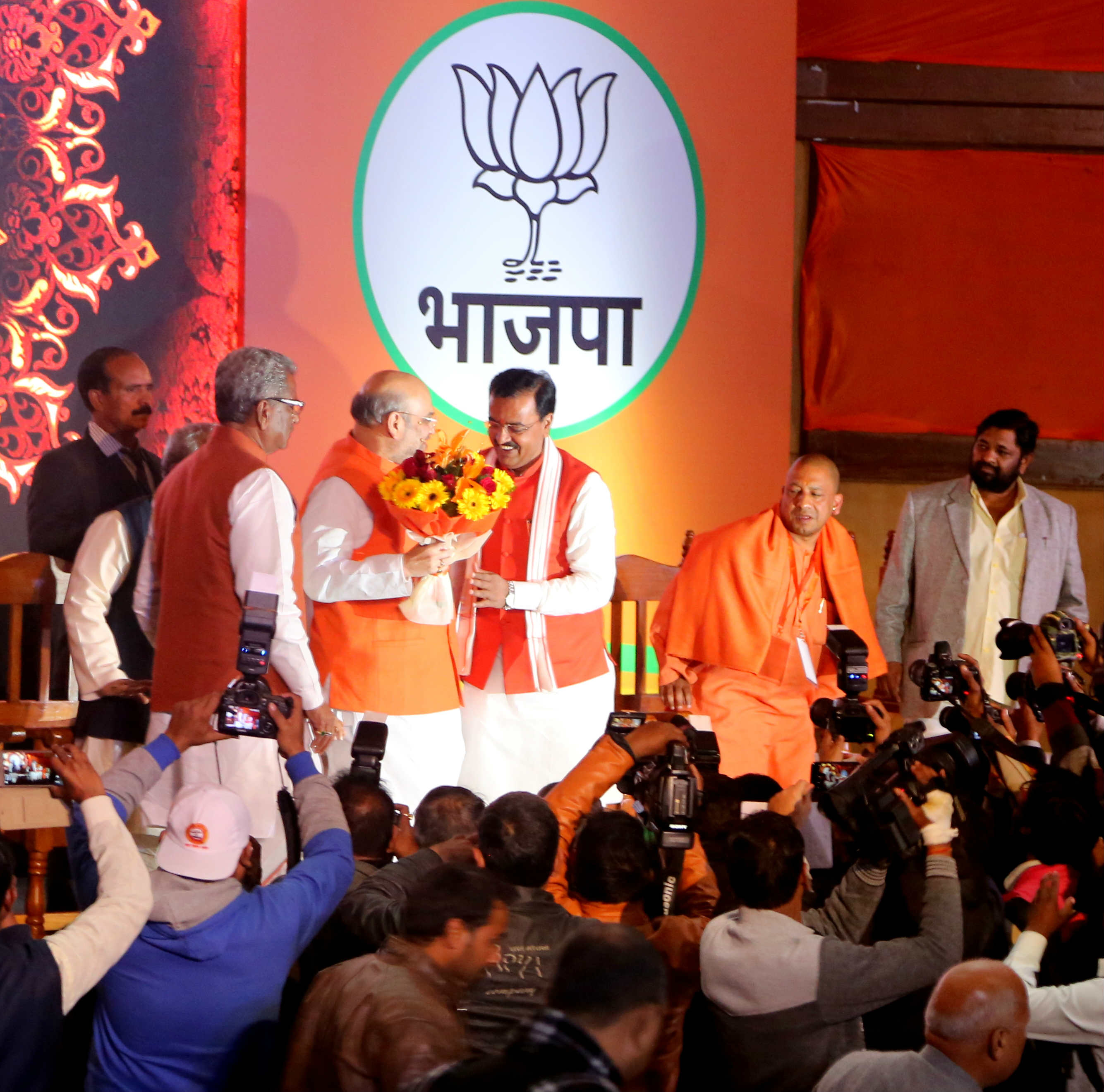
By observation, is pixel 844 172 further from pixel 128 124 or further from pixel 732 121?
pixel 128 124

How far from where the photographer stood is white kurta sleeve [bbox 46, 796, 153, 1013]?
212 centimetres

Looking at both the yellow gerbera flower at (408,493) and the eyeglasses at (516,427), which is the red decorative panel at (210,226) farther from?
the yellow gerbera flower at (408,493)

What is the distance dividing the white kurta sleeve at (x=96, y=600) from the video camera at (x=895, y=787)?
203 cm

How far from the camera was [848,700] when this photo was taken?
10.8 feet

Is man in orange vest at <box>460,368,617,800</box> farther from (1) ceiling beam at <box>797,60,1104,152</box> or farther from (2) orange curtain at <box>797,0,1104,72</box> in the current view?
(2) orange curtain at <box>797,0,1104,72</box>

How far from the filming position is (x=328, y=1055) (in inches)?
77.9

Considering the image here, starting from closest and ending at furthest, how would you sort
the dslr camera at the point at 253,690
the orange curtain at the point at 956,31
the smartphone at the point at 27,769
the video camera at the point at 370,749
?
the dslr camera at the point at 253,690 → the video camera at the point at 370,749 → the smartphone at the point at 27,769 → the orange curtain at the point at 956,31

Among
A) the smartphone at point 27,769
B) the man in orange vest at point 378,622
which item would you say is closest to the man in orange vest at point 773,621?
the man in orange vest at point 378,622

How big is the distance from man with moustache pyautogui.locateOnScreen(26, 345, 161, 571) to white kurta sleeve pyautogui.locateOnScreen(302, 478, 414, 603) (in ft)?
3.79

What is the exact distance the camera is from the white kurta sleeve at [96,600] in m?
3.66

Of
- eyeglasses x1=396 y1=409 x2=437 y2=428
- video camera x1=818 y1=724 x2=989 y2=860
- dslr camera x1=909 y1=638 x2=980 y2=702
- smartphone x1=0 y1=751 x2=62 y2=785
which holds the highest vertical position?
eyeglasses x1=396 y1=409 x2=437 y2=428

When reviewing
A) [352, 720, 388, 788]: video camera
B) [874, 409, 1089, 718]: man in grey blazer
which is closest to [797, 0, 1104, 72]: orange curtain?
[874, 409, 1089, 718]: man in grey blazer

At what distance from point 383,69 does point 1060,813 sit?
4.38 m

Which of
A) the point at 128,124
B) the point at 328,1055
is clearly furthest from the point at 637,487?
the point at 328,1055
